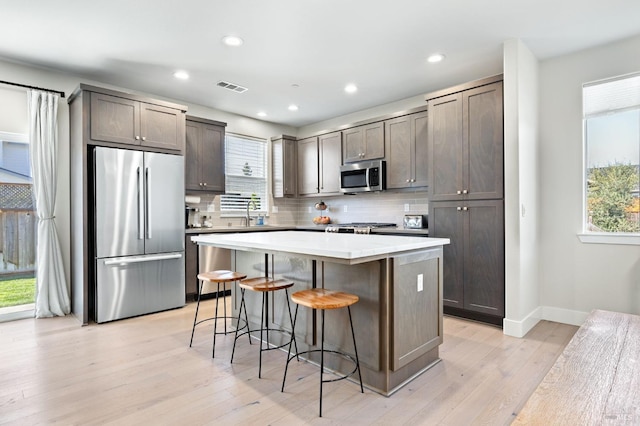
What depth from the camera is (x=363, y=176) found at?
16.5 feet

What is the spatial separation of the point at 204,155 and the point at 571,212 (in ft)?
14.7

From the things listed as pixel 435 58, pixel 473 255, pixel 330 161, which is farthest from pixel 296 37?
pixel 473 255

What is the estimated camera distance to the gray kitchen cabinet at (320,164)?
5527 millimetres

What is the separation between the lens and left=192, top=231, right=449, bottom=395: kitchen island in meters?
2.20

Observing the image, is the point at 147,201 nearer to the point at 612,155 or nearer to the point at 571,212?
the point at 571,212

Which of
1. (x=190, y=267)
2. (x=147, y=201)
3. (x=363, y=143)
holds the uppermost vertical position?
(x=363, y=143)

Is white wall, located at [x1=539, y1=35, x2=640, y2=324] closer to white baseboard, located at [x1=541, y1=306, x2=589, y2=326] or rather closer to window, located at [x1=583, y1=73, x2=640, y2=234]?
white baseboard, located at [x1=541, y1=306, x2=589, y2=326]

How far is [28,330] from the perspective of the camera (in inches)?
135

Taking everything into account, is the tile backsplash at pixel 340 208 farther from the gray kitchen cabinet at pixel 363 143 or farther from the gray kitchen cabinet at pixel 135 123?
the gray kitchen cabinet at pixel 135 123

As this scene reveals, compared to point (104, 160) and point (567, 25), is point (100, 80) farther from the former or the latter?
point (567, 25)

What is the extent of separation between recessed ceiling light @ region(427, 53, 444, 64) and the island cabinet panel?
2.17 meters

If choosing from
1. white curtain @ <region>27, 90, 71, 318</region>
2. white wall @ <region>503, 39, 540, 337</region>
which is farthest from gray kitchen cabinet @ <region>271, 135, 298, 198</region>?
white wall @ <region>503, 39, 540, 337</region>

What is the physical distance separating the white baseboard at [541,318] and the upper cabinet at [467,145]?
1.21 metres

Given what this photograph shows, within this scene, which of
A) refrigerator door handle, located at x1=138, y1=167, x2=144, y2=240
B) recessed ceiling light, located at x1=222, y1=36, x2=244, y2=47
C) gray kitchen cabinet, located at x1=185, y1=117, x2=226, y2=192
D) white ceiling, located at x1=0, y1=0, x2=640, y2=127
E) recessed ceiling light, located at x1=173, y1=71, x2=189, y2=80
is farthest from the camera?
gray kitchen cabinet, located at x1=185, y1=117, x2=226, y2=192
